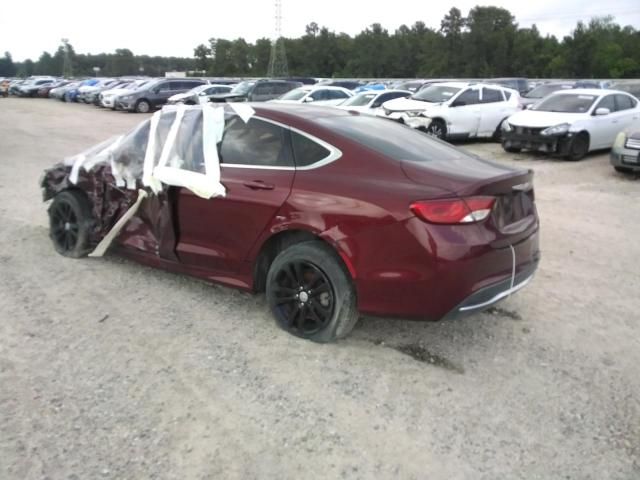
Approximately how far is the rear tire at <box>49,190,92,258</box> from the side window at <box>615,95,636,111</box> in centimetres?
1274

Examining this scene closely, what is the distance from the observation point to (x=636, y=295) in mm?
4945

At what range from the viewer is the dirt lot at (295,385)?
281 centimetres

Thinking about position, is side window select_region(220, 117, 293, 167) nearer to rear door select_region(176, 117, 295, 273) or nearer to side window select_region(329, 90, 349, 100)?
rear door select_region(176, 117, 295, 273)

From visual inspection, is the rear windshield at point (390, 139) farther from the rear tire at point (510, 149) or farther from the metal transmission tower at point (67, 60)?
the metal transmission tower at point (67, 60)

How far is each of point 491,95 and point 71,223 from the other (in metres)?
13.4

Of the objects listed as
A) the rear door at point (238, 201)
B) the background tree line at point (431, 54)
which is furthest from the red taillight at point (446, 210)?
the background tree line at point (431, 54)

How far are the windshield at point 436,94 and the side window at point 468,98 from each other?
26 centimetres

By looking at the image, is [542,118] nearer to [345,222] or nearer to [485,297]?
[485,297]

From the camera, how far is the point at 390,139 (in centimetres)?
413

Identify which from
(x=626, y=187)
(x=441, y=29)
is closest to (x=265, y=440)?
(x=626, y=187)

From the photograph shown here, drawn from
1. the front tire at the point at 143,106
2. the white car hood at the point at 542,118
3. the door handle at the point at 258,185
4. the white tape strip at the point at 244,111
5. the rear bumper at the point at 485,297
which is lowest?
the front tire at the point at 143,106

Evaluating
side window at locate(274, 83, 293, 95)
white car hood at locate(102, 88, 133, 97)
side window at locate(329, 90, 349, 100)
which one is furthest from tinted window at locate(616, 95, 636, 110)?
white car hood at locate(102, 88, 133, 97)

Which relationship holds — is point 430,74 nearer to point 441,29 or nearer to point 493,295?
point 441,29

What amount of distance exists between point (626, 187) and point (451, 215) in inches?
315
